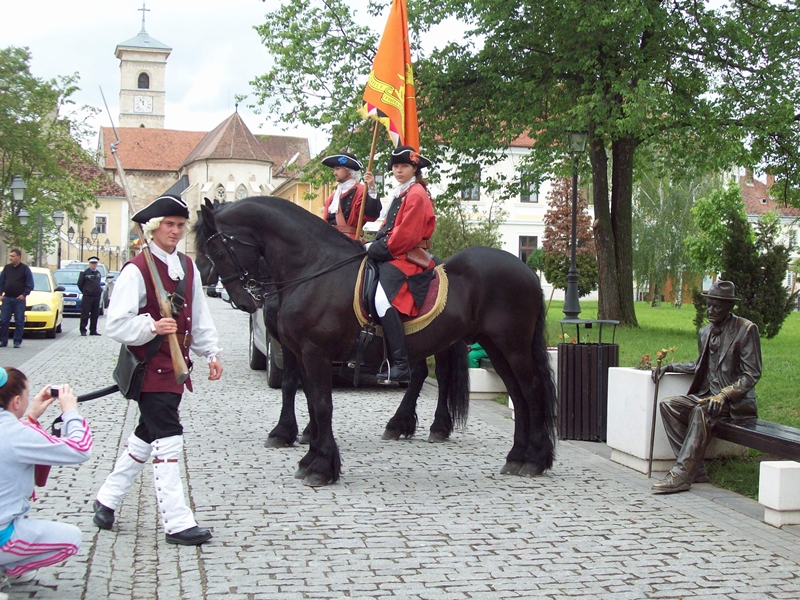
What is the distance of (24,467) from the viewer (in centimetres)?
443

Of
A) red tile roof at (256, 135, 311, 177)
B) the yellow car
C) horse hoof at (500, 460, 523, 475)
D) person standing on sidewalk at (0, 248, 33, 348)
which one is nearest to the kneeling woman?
horse hoof at (500, 460, 523, 475)

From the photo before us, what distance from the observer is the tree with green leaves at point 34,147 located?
113 feet

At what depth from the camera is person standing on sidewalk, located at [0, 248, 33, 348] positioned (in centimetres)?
1969

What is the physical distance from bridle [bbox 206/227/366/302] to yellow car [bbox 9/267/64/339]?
15967 mm

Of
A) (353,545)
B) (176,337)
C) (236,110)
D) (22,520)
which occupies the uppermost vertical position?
(236,110)

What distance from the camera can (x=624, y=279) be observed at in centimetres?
2294

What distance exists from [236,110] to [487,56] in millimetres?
83811

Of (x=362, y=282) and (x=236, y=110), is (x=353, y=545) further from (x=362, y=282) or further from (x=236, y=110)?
(x=236, y=110)

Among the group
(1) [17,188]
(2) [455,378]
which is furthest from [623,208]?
(1) [17,188]

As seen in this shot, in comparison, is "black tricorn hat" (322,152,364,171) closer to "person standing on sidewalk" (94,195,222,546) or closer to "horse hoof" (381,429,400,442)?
"horse hoof" (381,429,400,442)

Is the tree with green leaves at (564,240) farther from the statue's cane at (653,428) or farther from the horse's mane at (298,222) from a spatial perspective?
the horse's mane at (298,222)

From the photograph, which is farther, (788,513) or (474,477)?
(474,477)

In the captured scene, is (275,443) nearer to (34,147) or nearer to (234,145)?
(34,147)

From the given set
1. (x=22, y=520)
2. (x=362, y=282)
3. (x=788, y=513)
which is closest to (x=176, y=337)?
(x=22, y=520)
